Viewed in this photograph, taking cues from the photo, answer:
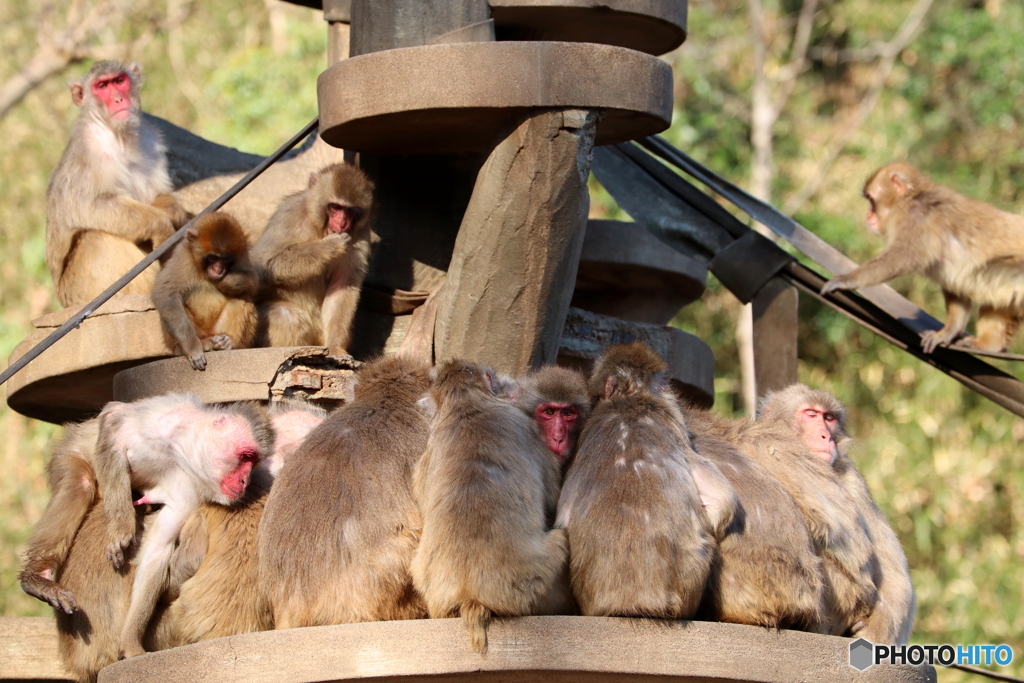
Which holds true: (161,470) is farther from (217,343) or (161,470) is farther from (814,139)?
Result: (814,139)

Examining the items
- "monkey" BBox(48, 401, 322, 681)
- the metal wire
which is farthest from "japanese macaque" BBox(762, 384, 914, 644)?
the metal wire

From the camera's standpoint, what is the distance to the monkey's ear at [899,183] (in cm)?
679

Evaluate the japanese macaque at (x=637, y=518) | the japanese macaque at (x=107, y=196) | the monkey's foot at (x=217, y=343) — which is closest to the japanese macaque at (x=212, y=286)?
the monkey's foot at (x=217, y=343)

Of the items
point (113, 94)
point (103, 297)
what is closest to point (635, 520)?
point (103, 297)

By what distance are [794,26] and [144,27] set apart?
27.2 feet

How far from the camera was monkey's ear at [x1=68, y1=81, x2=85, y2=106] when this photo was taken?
6.20 meters

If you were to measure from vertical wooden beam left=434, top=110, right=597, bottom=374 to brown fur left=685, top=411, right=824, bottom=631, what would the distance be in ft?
2.89

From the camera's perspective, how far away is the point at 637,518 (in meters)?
3.49

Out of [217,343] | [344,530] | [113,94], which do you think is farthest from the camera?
[113,94]

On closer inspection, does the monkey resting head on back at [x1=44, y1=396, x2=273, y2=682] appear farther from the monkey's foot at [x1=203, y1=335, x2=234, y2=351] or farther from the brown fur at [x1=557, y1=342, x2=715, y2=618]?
the brown fur at [x1=557, y1=342, x2=715, y2=618]

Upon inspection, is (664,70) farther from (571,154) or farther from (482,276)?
(482,276)

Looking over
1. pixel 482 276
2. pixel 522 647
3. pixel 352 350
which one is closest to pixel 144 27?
pixel 352 350

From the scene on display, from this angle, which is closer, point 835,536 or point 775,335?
point 835,536

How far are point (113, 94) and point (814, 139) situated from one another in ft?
34.4
